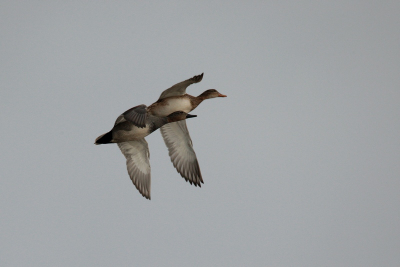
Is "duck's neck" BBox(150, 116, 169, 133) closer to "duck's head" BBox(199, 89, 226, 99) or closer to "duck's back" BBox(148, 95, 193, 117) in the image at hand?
"duck's back" BBox(148, 95, 193, 117)

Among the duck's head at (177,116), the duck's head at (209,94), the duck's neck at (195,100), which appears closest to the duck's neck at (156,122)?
the duck's head at (177,116)

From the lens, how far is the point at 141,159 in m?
23.2

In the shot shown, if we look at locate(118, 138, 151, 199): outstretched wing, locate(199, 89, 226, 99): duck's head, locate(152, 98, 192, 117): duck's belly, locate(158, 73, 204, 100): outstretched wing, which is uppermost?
locate(158, 73, 204, 100): outstretched wing

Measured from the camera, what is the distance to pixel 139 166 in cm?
2323

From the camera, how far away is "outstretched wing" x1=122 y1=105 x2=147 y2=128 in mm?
19203

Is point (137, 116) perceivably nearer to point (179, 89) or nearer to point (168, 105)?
point (168, 105)

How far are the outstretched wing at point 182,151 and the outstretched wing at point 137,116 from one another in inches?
140

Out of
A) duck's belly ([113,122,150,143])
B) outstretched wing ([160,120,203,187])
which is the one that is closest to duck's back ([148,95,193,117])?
duck's belly ([113,122,150,143])

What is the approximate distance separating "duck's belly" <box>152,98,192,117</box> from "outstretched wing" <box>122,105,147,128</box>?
1.35 m

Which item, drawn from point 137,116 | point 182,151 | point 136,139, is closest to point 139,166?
point 182,151

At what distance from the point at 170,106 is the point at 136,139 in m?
1.48

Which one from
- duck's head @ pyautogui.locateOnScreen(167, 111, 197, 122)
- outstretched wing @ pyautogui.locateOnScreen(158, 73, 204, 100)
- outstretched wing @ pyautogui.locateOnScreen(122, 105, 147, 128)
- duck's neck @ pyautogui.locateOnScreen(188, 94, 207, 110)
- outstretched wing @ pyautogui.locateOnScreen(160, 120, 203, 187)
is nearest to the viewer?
outstretched wing @ pyautogui.locateOnScreen(122, 105, 147, 128)

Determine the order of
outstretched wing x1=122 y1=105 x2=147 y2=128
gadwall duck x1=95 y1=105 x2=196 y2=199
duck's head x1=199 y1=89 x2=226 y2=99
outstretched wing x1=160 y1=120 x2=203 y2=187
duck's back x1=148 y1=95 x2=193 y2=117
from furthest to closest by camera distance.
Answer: outstretched wing x1=160 y1=120 x2=203 y2=187
duck's head x1=199 y1=89 x2=226 y2=99
duck's back x1=148 y1=95 x2=193 y2=117
gadwall duck x1=95 y1=105 x2=196 y2=199
outstretched wing x1=122 y1=105 x2=147 y2=128

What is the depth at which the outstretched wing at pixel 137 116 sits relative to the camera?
1920 cm
